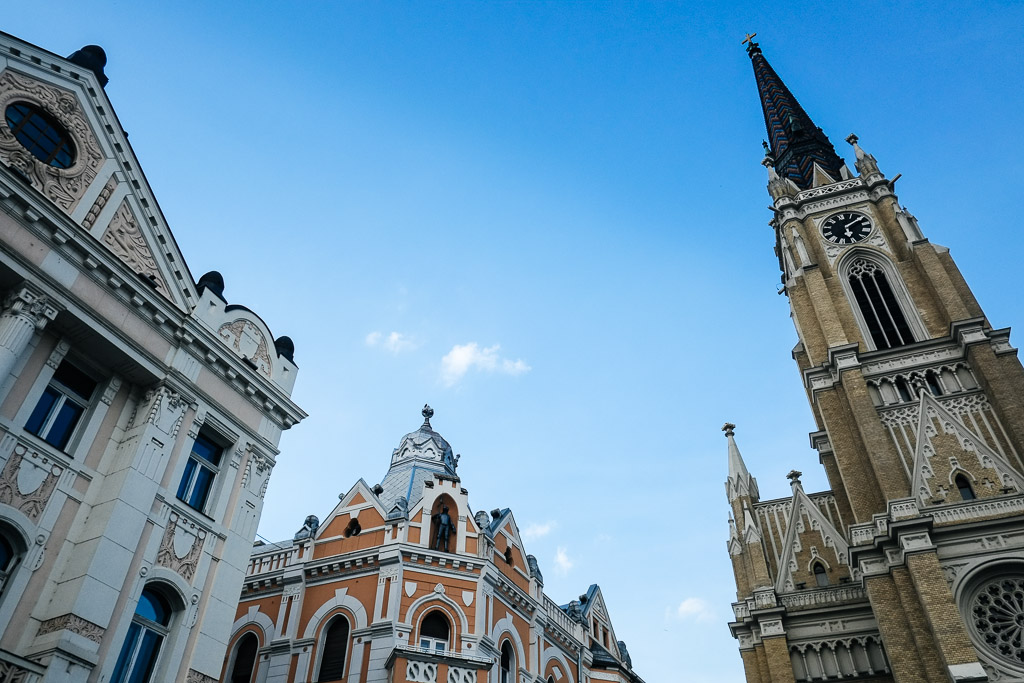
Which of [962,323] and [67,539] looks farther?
[962,323]

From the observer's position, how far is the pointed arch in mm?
35500

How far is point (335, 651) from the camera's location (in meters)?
23.7

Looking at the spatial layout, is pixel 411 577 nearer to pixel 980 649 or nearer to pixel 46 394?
pixel 46 394

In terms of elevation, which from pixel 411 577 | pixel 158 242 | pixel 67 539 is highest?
pixel 158 242

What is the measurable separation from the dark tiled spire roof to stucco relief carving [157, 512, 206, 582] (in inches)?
1727

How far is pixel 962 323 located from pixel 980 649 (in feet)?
47.4

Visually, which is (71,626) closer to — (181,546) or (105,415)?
(181,546)

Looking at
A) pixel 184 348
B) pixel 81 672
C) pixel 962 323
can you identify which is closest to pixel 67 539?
pixel 81 672

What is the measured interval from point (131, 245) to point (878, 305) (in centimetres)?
3426

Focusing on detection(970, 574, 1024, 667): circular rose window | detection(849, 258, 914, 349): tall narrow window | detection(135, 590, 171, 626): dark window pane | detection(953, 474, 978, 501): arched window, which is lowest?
detection(135, 590, 171, 626): dark window pane

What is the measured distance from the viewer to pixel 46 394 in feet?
47.0

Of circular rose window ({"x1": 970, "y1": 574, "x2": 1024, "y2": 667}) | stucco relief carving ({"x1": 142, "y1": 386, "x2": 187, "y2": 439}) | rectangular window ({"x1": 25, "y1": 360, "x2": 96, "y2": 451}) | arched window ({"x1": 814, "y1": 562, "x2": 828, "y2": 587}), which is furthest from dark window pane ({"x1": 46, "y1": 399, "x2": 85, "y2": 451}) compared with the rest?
arched window ({"x1": 814, "y1": 562, "x2": 828, "y2": 587})

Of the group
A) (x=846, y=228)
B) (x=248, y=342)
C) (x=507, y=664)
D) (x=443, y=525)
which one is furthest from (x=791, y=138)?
(x=248, y=342)

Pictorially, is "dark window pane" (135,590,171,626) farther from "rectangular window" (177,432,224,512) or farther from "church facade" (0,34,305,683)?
"rectangular window" (177,432,224,512)
